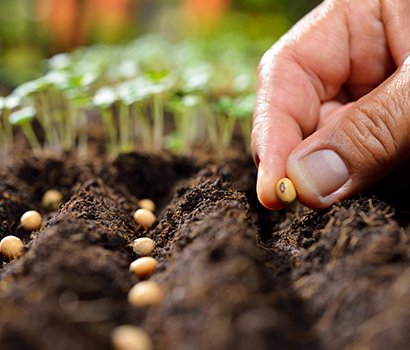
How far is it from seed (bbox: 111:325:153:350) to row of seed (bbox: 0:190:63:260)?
1.67 ft

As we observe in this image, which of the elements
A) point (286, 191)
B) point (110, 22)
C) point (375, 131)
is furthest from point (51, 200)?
point (110, 22)

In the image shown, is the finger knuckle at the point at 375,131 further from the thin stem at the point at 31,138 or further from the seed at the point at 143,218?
the thin stem at the point at 31,138

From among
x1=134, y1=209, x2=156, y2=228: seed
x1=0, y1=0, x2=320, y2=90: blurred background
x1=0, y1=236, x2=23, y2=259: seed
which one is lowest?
x1=0, y1=0, x2=320, y2=90: blurred background

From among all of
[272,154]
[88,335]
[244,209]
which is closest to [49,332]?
[88,335]

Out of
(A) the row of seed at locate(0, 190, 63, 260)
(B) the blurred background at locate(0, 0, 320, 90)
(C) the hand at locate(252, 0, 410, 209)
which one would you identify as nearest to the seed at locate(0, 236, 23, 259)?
(A) the row of seed at locate(0, 190, 63, 260)

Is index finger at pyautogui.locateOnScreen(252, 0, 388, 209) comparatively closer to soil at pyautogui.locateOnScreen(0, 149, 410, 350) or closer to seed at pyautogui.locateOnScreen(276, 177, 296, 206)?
seed at pyautogui.locateOnScreen(276, 177, 296, 206)

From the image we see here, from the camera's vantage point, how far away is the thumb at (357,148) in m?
1.24

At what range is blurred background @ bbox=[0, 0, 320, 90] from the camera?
4637 mm

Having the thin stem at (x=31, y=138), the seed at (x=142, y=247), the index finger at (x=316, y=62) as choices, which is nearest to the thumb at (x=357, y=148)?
the index finger at (x=316, y=62)

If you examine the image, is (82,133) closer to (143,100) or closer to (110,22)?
(143,100)

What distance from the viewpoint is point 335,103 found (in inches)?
69.8

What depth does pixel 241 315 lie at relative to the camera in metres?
0.82

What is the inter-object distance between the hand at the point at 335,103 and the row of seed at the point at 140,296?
0.35 m

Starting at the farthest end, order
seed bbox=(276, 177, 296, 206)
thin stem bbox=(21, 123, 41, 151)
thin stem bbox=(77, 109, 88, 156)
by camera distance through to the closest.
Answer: thin stem bbox=(21, 123, 41, 151) < thin stem bbox=(77, 109, 88, 156) < seed bbox=(276, 177, 296, 206)
